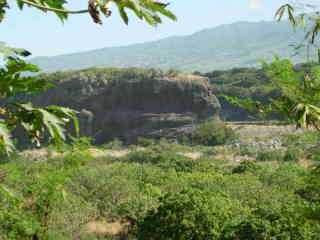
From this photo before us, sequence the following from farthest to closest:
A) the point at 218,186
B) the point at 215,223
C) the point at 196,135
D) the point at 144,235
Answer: the point at 196,135
the point at 218,186
the point at 144,235
the point at 215,223

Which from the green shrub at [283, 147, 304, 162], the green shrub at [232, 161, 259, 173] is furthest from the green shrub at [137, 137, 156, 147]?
the green shrub at [232, 161, 259, 173]

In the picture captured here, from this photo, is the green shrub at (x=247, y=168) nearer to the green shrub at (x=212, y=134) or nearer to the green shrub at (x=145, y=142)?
the green shrub at (x=145, y=142)

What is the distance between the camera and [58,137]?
1432mm

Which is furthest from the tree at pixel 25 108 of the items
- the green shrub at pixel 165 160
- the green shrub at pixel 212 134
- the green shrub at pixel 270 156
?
the green shrub at pixel 212 134

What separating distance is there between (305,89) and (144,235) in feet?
25.3

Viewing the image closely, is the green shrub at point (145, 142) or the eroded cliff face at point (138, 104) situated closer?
the green shrub at point (145, 142)

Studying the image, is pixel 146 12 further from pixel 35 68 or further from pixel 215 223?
pixel 215 223

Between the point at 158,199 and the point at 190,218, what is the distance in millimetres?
2114

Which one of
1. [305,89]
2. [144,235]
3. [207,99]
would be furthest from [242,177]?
[207,99]

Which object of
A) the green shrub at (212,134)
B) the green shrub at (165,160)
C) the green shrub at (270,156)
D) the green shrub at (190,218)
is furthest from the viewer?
the green shrub at (212,134)

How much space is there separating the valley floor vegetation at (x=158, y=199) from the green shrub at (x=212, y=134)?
26.2 feet

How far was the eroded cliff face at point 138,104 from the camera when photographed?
38.1 meters

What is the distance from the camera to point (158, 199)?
39.2 ft

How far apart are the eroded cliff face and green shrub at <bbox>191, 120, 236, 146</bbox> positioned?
3.96 ft
